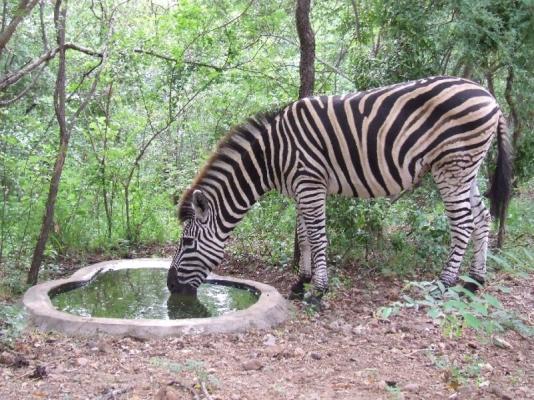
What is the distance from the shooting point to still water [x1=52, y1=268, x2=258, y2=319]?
5980mm

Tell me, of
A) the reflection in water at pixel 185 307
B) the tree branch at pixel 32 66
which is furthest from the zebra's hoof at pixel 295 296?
the tree branch at pixel 32 66

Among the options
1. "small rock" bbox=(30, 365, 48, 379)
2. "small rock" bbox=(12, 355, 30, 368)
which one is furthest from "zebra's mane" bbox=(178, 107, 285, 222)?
"small rock" bbox=(30, 365, 48, 379)

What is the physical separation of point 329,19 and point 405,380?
→ 745 centimetres

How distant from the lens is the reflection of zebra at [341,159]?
6.57 meters

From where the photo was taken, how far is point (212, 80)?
931 cm

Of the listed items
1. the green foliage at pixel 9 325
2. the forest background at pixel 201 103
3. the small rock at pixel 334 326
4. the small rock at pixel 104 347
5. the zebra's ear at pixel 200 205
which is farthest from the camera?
the forest background at pixel 201 103

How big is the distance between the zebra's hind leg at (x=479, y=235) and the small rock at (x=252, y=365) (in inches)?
134

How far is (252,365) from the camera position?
14.8ft

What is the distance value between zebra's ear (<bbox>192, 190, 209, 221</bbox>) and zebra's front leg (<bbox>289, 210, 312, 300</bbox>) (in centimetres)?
112

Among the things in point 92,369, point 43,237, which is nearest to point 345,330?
point 92,369

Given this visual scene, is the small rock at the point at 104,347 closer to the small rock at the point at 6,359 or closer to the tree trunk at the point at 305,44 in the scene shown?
the small rock at the point at 6,359

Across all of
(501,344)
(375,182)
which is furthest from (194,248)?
(501,344)

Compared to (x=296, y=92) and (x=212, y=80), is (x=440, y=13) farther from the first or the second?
(x=212, y=80)

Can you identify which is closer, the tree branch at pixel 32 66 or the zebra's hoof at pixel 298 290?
the tree branch at pixel 32 66
